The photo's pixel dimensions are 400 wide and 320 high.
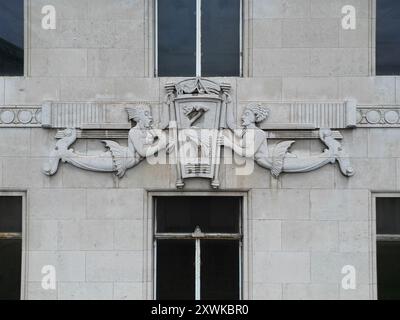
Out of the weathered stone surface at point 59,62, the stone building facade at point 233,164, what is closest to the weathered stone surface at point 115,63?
the stone building facade at point 233,164

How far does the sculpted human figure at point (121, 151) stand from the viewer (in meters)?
9.95

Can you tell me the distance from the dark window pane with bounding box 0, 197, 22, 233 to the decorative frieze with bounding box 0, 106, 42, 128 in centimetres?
127

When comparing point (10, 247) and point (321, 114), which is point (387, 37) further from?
point (10, 247)

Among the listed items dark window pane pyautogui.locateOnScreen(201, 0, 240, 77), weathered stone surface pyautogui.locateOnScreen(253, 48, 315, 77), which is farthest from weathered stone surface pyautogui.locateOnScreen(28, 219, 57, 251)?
weathered stone surface pyautogui.locateOnScreen(253, 48, 315, 77)

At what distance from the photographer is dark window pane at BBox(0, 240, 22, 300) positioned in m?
10.2

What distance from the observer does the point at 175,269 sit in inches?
400

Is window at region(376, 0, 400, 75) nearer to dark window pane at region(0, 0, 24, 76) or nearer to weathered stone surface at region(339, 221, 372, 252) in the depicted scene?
weathered stone surface at region(339, 221, 372, 252)

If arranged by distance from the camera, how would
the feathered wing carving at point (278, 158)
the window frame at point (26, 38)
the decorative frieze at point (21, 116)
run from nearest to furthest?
the feathered wing carving at point (278, 158), the decorative frieze at point (21, 116), the window frame at point (26, 38)

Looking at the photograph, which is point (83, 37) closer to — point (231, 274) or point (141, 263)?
point (141, 263)

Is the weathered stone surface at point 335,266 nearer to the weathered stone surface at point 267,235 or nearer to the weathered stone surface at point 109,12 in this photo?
the weathered stone surface at point 267,235

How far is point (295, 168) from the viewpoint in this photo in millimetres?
9922

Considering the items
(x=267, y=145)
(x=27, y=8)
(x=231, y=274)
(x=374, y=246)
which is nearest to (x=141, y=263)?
(x=231, y=274)

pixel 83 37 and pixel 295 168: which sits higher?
pixel 83 37

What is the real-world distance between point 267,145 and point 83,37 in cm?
361
